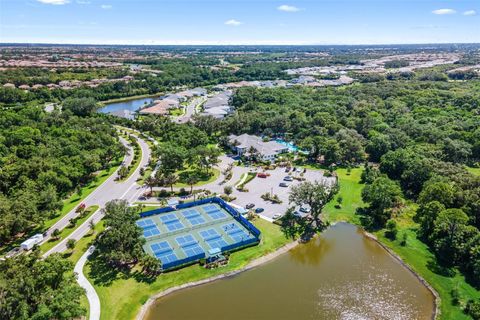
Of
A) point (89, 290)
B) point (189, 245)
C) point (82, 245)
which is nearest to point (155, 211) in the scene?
point (189, 245)

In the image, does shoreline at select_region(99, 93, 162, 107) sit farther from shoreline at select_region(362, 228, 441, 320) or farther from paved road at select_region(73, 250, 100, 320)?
shoreline at select_region(362, 228, 441, 320)

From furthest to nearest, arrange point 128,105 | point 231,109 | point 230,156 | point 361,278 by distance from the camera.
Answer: point 128,105, point 231,109, point 230,156, point 361,278

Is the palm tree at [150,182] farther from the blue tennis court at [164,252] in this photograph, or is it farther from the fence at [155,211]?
the blue tennis court at [164,252]

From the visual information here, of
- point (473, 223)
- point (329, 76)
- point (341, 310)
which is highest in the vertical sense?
point (329, 76)

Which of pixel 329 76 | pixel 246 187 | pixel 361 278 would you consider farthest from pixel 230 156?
pixel 329 76

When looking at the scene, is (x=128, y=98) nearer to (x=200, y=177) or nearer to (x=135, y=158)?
(x=135, y=158)

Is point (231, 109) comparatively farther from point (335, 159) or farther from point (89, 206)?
point (89, 206)
